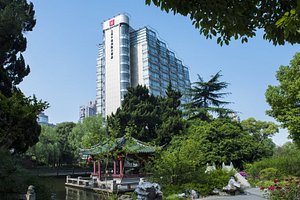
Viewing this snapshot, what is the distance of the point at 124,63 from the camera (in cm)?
5622

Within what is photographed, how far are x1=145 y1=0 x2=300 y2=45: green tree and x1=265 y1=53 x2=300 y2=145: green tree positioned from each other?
14860 millimetres

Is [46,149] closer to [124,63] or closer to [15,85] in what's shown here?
[15,85]

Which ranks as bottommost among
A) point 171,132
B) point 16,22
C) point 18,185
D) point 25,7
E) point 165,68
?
point 18,185

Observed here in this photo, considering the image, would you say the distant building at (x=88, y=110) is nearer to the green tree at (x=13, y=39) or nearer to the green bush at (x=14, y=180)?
the green tree at (x=13, y=39)

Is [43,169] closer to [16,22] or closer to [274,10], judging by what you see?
[16,22]

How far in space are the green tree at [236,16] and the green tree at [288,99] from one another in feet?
48.8

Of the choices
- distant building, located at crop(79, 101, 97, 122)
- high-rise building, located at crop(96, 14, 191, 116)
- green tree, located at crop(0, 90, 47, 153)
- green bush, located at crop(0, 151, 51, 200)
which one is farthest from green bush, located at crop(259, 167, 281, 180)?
distant building, located at crop(79, 101, 97, 122)

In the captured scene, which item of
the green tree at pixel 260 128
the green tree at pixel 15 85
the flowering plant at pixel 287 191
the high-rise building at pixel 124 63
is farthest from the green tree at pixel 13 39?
the high-rise building at pixel 124 63

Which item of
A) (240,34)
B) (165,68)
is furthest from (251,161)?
(165,68)

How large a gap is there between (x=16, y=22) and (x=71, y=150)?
2508 cm

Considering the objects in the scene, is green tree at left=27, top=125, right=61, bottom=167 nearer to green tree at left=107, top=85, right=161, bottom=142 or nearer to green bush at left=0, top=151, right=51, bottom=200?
green tree at left=107, top=85, right=161, bottom=142

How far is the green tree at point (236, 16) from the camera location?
8.63 ft

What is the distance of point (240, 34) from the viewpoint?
2.93 metres

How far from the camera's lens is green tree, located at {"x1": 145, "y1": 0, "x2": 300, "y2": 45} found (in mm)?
2631
